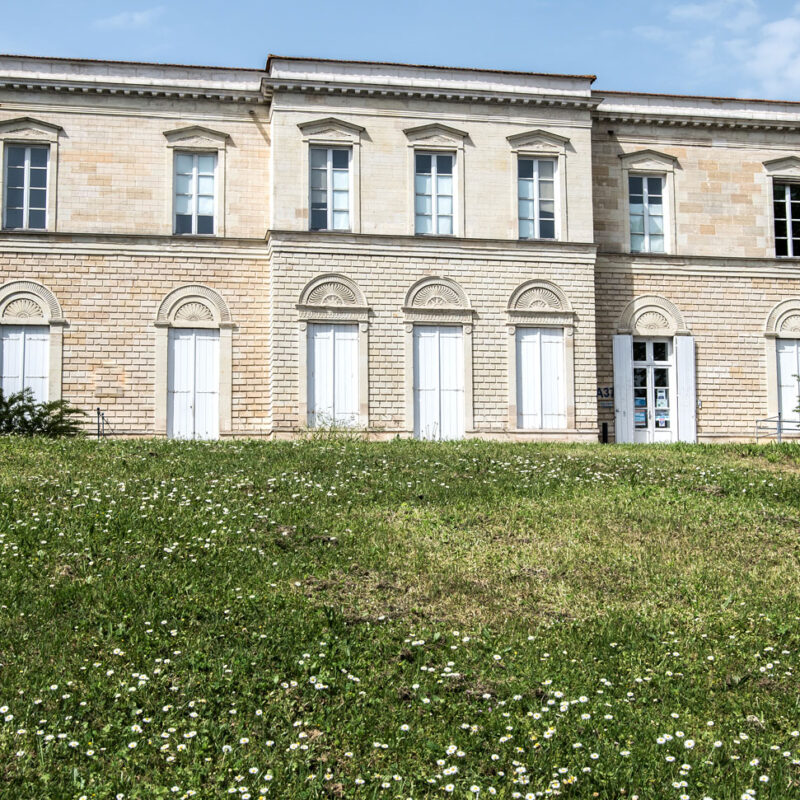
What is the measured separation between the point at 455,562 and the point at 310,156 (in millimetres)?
16155

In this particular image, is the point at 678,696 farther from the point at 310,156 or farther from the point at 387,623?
the point at 310,156

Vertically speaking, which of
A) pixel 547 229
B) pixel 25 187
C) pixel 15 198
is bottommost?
pixel 547 229

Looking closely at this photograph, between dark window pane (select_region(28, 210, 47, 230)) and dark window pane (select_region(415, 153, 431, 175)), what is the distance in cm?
912

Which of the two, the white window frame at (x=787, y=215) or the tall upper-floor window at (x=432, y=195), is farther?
the white window frame at (x=787, y=215)

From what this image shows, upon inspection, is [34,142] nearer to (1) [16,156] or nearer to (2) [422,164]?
(1) [16,156]

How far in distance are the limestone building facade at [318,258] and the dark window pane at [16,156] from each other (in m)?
0.07

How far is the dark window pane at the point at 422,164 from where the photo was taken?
2547 centimetres

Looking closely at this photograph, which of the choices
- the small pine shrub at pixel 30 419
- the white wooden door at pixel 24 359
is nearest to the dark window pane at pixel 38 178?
the white wooden door at pixel 24 359

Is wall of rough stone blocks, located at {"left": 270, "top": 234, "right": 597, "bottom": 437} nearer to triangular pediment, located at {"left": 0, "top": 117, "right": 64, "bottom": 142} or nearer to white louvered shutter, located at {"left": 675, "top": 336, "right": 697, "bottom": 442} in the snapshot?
white louvered shutter, located at {"left": 675, "top": 336, "right": 697, "bottom": 442}

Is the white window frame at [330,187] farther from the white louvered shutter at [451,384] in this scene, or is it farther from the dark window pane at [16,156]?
the dark window pane at [16,156]

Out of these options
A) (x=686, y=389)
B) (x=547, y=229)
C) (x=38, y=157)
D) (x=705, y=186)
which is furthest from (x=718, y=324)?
(x=38, y=157)

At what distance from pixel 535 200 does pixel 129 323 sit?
10467 millimetres

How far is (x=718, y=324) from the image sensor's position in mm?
27078

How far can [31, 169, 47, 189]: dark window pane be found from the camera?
24.7m
